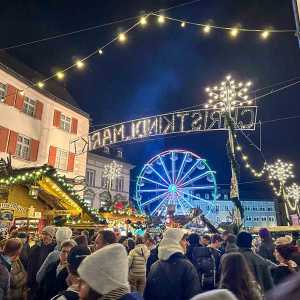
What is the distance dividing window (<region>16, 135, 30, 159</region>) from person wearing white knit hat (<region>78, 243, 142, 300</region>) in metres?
18.5

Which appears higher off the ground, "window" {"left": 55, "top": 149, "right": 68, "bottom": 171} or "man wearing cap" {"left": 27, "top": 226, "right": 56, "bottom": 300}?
"window" {"left": 55, "top": 149, "right": 68, "bottom": 171}

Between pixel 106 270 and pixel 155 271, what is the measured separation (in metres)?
1.82

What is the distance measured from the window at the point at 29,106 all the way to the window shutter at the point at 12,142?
79.4 inches

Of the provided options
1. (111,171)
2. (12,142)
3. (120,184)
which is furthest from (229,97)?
(120,184)

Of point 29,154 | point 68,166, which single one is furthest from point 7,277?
point 68,166

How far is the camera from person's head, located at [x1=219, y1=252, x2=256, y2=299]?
257cm

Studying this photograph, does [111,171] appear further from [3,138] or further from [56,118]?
[3,138]

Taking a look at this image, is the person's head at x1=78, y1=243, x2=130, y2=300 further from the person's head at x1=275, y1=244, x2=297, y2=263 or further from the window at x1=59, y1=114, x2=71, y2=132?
Result: the window at x1=59, y1=114, x2=71, y2=132

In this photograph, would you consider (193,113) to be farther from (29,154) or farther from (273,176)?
(273,176)

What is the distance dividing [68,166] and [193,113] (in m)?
11.6

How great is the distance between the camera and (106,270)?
2119 mm

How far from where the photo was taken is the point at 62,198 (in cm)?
1445

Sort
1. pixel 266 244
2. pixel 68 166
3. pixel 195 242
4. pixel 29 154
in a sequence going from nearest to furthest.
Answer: pixel 266 244 < pixel 195 242 < pixel 29 154 < pixel 68 166

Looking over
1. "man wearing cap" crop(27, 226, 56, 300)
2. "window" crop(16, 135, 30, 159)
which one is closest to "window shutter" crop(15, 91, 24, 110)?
"window" crop(16, 135, 30, 159)
